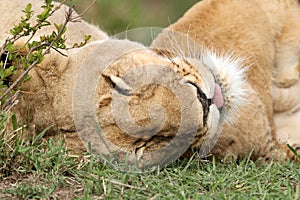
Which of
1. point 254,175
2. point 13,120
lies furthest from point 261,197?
point 13,120

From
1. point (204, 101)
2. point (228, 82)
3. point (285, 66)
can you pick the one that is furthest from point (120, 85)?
point (285, 66)

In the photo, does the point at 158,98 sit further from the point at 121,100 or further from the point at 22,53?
the point at 22,53

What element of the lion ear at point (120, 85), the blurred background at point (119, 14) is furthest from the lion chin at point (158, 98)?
the blurred background at point (119, 14)

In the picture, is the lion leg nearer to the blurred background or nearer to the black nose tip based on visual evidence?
the black nose tip

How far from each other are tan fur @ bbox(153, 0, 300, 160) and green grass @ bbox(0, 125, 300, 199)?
448mm

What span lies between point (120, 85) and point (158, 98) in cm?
25

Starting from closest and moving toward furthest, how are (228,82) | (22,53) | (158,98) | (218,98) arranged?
(158,98)
(218,98)
(228,82)
(22,53)

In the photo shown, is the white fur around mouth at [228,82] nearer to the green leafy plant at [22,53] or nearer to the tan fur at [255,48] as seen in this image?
the tan fur at [255,48]

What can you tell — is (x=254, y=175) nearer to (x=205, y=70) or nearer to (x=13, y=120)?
(x=205, y=70)

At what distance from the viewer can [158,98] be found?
274 cm

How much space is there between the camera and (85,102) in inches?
119

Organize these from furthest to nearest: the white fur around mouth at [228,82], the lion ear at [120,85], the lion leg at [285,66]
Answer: the lion leg at [285,66], the white fur around mouth at [228,82], the lion ear at [120,85]

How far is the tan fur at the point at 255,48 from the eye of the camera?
3.77 metres

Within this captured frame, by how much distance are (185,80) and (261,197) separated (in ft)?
1.80
